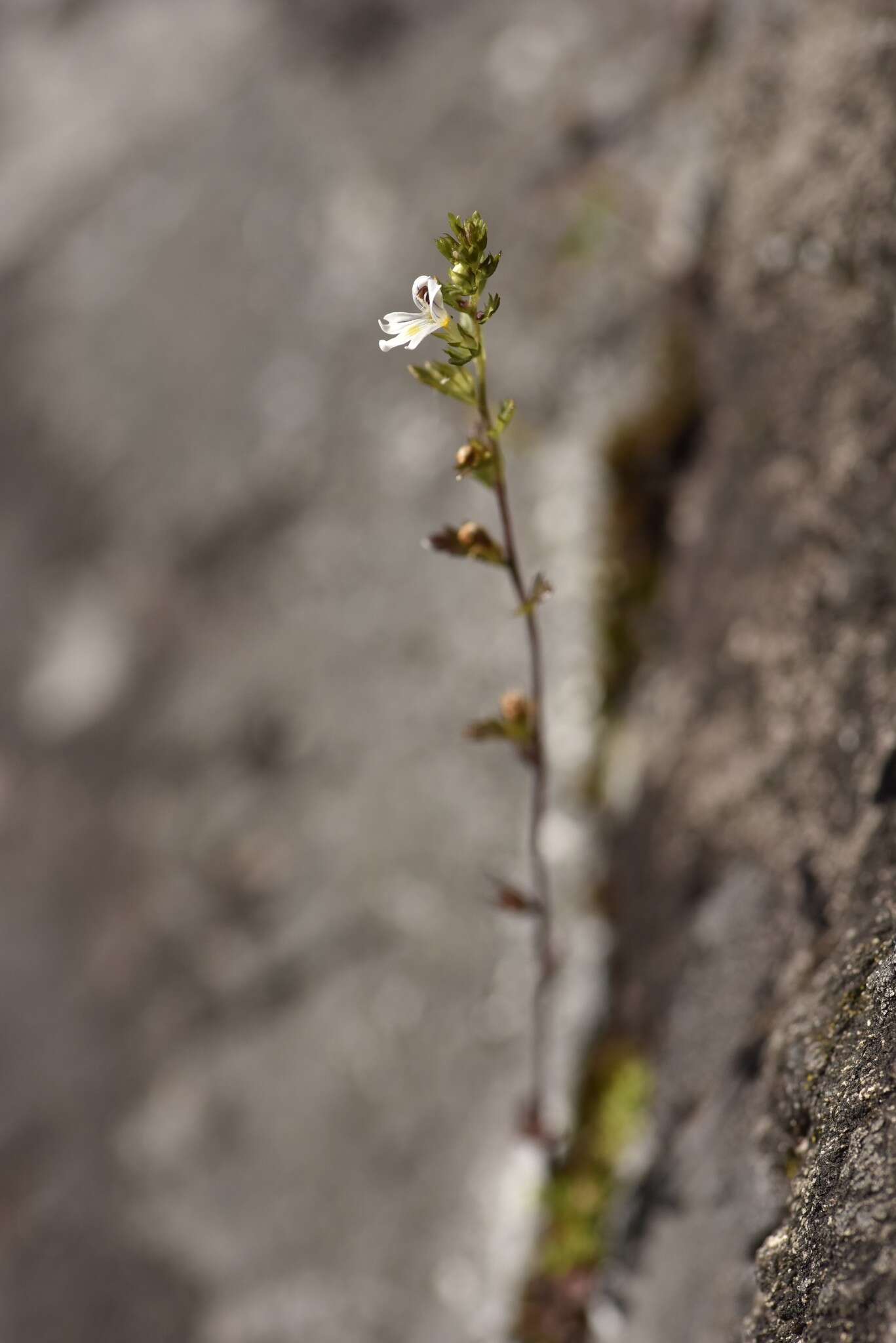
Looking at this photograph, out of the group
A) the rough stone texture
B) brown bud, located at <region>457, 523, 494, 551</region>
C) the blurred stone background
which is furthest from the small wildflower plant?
the blurred stone background

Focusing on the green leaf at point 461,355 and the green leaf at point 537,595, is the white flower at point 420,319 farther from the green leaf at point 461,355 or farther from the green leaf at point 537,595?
the green leaf at point 537,595

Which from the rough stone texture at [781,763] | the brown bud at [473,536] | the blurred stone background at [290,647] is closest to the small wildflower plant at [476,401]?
the brown bud at [473,536]

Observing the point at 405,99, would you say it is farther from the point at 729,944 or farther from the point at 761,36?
the point at 729,944

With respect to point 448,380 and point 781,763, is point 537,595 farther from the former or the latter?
point 781,763

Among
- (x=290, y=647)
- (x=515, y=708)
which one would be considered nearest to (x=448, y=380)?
(x=515, y=708)

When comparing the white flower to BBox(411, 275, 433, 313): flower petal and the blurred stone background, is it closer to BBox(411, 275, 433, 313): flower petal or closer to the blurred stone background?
BBox(411, 275, 433, 313): flower petal

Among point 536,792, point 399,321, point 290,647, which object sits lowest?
point 536,792
